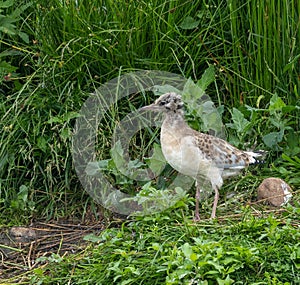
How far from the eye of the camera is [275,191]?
226 inches

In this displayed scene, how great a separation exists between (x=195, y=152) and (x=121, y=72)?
46.6 inches

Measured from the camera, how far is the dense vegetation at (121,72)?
6129 mm

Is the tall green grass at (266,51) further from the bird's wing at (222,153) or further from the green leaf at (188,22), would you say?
the bird's wing at (222,153)

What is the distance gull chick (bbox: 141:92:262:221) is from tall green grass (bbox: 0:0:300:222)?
22.7 inches

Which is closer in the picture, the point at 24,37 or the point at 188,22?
the point at 24,37

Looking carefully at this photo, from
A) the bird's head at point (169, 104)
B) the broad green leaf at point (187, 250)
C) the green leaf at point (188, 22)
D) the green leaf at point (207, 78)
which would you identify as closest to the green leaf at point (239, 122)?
the green leaf at point (207, 78)

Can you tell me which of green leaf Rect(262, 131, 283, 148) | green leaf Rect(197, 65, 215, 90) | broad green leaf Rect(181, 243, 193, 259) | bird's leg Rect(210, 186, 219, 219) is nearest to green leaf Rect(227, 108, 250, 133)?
green leaf Rect(262, 131, 283, 148)

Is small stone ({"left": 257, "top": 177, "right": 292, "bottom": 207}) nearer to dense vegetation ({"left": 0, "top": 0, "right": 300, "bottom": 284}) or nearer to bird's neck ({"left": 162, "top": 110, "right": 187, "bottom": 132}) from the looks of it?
dense vegetation ({"left": 0, "top": 0, "right": 300, "bottom": 284})

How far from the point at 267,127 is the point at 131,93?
1153 millimetres

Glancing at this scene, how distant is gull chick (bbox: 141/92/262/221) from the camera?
5.59 metres

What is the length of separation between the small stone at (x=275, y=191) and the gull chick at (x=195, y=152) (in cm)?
22

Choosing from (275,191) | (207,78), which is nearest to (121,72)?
(207,78)

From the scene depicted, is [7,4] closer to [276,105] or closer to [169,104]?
[169,104]

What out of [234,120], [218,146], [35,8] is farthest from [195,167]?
[35,8]
